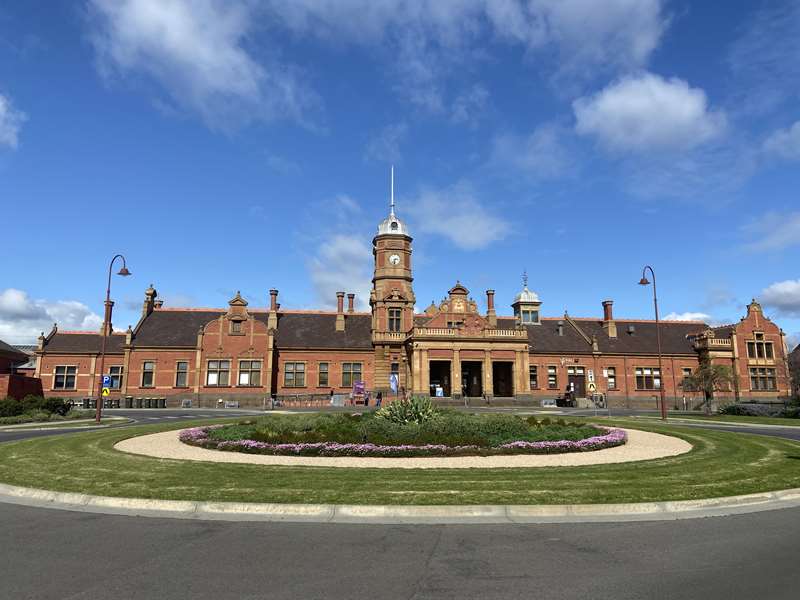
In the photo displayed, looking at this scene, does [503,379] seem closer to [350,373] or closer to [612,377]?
[612,377]

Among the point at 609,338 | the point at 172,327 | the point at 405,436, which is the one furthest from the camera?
the point at 609,338

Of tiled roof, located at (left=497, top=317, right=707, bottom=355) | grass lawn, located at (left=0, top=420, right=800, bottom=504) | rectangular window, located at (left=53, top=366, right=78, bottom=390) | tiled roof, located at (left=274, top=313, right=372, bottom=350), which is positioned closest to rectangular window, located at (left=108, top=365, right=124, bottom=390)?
rectangular window, located at (left=53, top=366, right=78, bottom=390)

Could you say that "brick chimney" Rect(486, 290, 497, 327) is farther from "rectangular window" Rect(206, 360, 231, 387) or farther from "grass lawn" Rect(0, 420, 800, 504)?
"grass lawn" Rect(0, 420, 800, 504)

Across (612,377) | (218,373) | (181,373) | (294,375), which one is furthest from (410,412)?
(612,377)

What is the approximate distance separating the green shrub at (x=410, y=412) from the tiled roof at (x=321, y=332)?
35.3 meters

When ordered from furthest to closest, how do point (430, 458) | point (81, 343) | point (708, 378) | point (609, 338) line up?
point (609, 338), point (81, 343), point (708, 378), point (430, 458)

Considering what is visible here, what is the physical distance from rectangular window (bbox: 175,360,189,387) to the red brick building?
97 millimetres

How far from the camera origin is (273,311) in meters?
55.4

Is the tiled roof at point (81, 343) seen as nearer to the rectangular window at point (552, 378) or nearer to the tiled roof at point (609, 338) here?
the tiled roof at point (609, 338)

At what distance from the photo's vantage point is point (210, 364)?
51219mm

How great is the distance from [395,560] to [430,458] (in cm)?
811

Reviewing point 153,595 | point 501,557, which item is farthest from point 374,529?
point 153,595

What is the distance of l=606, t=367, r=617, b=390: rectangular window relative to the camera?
5591cm

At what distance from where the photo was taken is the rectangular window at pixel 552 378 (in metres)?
55.2
